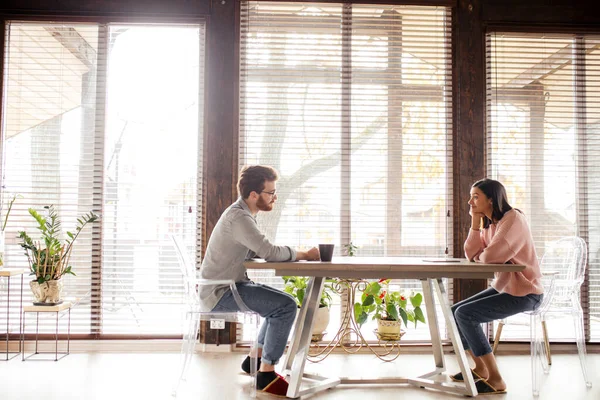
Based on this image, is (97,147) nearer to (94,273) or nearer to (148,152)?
(148,152)

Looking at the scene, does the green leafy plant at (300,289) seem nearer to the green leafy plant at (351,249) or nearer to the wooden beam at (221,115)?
the green leafy plant at (351,249)

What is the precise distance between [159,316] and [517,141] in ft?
10.1

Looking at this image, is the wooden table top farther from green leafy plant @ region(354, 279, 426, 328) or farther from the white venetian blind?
the white venetian blind

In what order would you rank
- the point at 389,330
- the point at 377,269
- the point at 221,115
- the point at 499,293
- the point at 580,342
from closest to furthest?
the point at 377,269
the point at 499,293
the point at 580,342
the point at 389,330
the point at 221,115

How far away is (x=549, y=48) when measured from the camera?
423cm

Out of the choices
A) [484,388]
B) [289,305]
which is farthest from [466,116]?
[289,305]

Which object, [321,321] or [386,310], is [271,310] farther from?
[386,310]

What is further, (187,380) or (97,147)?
(97,147)

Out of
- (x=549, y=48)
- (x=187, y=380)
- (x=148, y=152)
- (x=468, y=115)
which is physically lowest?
(x=187, y=380)

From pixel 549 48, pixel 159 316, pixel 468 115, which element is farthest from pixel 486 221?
pixel 159 316

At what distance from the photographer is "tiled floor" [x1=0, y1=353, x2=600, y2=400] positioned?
9.33 ft

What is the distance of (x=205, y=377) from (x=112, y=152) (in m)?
1.88

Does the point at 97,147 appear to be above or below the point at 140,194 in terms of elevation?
above

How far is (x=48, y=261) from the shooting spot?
367cm
